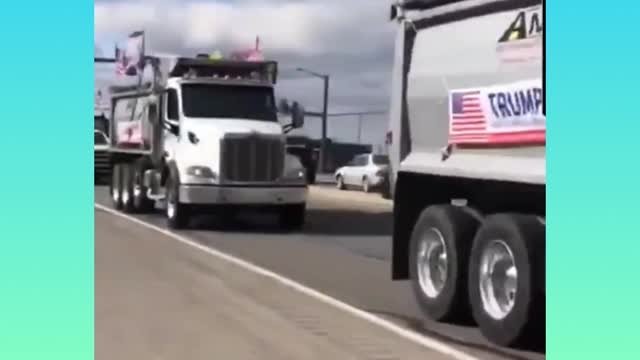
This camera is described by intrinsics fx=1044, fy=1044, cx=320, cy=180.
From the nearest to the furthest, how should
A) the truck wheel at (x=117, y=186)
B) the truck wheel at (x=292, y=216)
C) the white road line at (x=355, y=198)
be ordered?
the truck wheel at (x=292, y=216), the truck wheel at (x=117, y=186), the white road line at (x=355, y=198)

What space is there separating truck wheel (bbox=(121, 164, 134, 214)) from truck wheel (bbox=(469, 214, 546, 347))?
56.0 feet

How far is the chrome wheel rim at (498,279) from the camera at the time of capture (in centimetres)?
886

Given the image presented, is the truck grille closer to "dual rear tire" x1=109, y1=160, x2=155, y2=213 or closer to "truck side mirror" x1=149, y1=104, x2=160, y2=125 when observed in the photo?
"truck side mirror" x1=149, y1=104, x2=160, y2=125

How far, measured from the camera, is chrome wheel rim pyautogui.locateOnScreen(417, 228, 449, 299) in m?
10.2

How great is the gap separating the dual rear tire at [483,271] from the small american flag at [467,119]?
29.2 inches


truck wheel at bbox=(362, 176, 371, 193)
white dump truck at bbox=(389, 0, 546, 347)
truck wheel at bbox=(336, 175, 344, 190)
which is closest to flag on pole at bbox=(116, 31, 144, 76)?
white dump truck at bbox=(389, 0, 546, 347)

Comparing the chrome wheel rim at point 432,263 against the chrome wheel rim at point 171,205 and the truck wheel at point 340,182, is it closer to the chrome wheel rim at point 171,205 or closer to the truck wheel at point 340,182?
the chrome wheel rim at point 171,205

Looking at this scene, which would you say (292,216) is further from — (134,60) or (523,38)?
(523,38)

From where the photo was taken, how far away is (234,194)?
20.3 metres

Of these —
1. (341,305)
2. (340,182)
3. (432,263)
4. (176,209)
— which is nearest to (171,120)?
(176,209)

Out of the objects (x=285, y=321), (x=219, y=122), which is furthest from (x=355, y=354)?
(x=219, y=122)

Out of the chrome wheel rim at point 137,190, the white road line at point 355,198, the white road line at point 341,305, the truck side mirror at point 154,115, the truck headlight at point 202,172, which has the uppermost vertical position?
the truck side mirror at point 154,115

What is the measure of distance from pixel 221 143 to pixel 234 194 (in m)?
1.03

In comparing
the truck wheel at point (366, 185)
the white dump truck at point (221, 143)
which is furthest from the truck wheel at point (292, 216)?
the truck wheel at point (366, 185)
